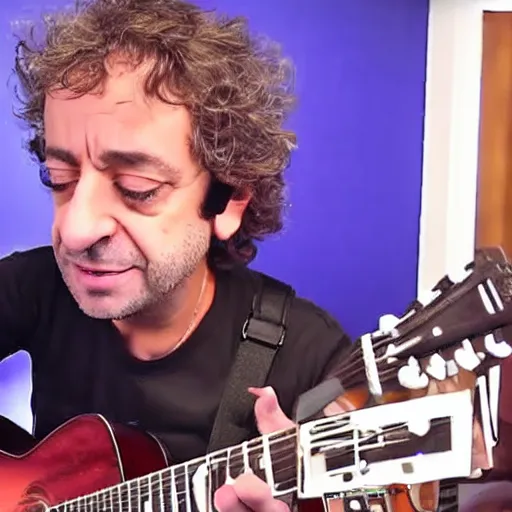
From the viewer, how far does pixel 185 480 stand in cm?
82

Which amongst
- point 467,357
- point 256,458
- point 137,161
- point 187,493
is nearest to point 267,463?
point 256,458

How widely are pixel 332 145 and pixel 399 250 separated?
14 centimetres

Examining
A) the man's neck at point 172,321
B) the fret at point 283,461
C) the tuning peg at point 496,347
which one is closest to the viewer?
the tuning peg at point 496,347

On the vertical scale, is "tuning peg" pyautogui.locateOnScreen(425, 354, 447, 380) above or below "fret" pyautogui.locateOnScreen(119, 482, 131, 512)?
above

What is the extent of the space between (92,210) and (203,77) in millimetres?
184

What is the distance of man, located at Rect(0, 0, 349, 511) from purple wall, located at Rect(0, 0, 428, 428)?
23mm

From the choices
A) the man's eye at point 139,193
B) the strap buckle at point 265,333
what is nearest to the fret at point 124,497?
the strap buckle at point 265,333

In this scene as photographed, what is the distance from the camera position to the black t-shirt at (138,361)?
886mm

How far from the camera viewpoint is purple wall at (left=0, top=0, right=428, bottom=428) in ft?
2.89

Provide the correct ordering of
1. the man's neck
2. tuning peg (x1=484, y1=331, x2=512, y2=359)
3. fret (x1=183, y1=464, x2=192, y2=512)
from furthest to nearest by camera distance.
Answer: the man's neck, fret (x1=183, y1=464, x2=192, y2=512), tuning peg (x1=484, y1=331, x2=512, y2=359)

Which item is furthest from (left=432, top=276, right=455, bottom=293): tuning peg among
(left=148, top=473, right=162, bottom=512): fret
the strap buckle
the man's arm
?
the man's arm

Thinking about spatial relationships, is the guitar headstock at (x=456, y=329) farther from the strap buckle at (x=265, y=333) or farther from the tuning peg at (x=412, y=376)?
the strap buckle at (x=265, y=333)

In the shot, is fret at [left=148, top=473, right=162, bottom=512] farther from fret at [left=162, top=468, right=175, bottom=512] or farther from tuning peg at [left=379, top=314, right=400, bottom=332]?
tuning peg at [left=379, top=314, right=400, bottom=332]

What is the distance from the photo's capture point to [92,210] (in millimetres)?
859
